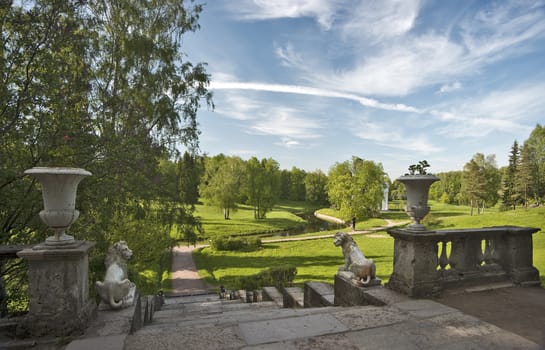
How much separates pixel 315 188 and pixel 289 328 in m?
64.3

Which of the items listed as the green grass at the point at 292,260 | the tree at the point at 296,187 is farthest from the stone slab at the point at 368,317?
the tree at the point at 296,187

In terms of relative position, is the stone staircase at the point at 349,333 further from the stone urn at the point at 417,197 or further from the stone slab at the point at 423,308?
the stone urn at the point at 417,197

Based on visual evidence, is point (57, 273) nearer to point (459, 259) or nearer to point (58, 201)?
point (58, 201)

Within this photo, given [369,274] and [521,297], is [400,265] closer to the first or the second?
[369,274]

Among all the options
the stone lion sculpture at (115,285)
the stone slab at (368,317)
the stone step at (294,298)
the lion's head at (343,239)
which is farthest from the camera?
the stone step at (294,298)

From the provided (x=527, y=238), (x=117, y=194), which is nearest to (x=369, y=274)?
(x=527, y=238)

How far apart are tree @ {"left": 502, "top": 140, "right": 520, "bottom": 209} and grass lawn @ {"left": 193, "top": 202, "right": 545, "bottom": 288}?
14.9 m

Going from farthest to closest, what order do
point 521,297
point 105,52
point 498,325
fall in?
point 105,52 < point 521,297 < point 498,325

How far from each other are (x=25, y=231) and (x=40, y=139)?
1736 millimetres

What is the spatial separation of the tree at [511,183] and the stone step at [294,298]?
134 feet

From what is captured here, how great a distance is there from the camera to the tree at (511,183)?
34562 millimetres

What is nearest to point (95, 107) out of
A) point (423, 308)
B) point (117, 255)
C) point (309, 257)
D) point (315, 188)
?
point (117, 255)

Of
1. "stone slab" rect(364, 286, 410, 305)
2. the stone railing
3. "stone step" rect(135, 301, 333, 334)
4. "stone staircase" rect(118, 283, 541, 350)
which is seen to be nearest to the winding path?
"stone step" rect(135, 301, 333, 334)

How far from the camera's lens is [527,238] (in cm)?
452
